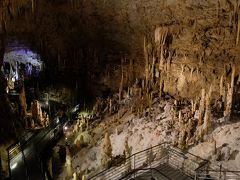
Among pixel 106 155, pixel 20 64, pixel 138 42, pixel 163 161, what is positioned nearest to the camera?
pixel 163 161

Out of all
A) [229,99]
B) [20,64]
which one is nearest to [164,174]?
[229,99]

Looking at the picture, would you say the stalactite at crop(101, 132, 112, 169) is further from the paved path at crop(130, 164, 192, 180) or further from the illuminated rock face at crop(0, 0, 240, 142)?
the illuminated rock face at crop(0, 0, 240, 142)

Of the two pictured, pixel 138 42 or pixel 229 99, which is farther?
pixel 138 42

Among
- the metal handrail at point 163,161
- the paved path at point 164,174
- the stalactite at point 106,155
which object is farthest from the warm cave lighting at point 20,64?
the paved path at point 164,174

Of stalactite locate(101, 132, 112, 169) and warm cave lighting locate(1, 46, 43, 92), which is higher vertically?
warm cave lighting locate(1, 46, 43, 92)

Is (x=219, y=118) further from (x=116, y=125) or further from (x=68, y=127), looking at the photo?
(x=68, y=127)

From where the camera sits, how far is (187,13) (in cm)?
1614

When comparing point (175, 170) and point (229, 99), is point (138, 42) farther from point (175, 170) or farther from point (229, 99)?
point (175, 170)

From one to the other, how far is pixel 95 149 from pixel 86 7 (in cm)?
893

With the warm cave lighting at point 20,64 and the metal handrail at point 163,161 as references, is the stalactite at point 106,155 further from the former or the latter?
the warm cave lighting at point 20,64

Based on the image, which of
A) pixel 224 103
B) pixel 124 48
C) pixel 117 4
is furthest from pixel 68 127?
pixel 224 103

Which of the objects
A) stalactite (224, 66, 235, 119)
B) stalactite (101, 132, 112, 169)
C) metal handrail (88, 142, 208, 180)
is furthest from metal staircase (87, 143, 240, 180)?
stalactite (224, 66, 235, 119)

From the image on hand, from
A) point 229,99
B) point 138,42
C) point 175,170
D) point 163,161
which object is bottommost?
point 163,161

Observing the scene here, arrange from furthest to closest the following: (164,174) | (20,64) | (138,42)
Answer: (20,64) < (138,42) < (164,174)
